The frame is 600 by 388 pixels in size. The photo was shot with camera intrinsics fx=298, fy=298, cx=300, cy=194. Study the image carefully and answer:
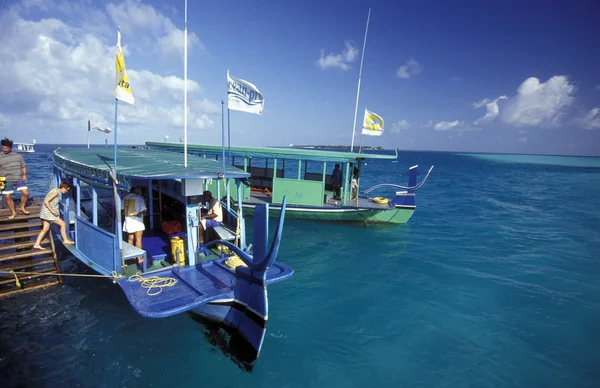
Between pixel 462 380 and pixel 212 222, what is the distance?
22.7 ft

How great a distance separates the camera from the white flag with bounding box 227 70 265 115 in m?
7.38

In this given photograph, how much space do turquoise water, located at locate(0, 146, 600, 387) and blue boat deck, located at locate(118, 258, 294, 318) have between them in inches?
53.1

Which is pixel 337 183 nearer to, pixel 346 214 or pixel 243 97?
pixel 346 214

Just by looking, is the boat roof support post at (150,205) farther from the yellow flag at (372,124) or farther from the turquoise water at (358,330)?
the yellow flag at (372,124)

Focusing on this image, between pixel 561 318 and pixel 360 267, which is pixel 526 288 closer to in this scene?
pixel 561 318

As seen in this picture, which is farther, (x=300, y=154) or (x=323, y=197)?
(x=323, y=197)

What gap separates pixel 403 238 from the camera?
1551cm

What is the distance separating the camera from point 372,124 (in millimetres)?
16641

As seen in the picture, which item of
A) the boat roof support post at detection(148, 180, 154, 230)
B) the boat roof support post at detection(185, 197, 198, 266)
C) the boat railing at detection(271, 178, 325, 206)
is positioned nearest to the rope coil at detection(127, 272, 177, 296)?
the boat roof support post at detection(185, 197, 198, 266)

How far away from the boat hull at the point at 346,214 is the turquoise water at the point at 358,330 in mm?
2584

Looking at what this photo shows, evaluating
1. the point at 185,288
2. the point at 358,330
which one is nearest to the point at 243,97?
the point at 185,288

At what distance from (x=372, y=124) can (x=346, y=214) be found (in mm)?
5261

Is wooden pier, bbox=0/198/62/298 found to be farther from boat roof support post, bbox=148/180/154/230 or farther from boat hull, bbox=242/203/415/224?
boat hull, bbox=242/203/415/224

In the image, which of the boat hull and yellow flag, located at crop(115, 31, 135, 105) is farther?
the boat hull
